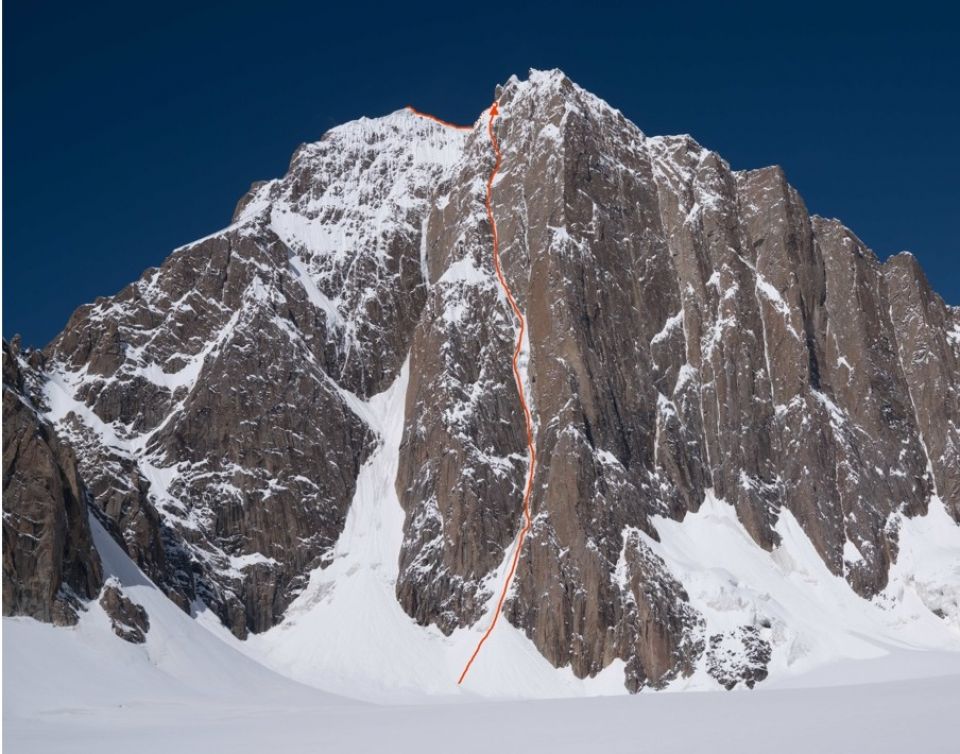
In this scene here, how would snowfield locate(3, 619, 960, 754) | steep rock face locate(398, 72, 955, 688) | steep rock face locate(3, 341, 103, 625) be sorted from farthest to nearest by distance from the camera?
steep rock face locate(398, 72, 955, 688) < steep rock face locate(3, 341, 103, 625) < snowfield locate(3, 619, 960, 754)

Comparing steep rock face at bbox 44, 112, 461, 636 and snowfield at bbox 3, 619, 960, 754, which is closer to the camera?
snowfield at bbox 3, 619, 960, 754

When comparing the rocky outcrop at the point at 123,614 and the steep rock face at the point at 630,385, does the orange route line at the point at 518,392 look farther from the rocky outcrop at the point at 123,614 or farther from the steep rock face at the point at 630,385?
the rocky outcrop at the point at 123,614

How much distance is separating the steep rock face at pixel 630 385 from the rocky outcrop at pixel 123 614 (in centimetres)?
2711

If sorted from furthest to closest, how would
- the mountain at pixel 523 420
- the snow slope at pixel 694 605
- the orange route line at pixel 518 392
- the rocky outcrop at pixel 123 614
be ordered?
the orange route line at pixel 518 392, the mountain at pixel 523 420, the snow slope at pixel 694 605, the rocky outcrop at pixel 123 614

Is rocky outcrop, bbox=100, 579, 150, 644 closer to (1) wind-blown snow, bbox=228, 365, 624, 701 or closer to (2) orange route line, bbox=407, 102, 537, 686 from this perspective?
(1) wind-blown snow, bbox=228, 365, 624, 701

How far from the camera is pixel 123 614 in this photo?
9406 cm

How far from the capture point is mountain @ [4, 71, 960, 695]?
10706cm

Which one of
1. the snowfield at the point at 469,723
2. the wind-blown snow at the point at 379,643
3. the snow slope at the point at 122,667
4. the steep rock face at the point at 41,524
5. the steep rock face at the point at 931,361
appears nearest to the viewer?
the snowfield at the point at 469,723

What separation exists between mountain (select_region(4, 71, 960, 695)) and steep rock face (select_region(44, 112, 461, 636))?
1.03ft

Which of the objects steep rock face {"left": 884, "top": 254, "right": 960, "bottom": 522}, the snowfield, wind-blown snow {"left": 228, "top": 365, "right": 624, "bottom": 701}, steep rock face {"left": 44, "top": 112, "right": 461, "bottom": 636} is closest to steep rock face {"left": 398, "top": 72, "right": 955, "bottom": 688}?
steep rock face {"left": 884, "top": 254, "right": 960, "bottom": 522}

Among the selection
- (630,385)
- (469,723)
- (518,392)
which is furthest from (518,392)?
(469,723)

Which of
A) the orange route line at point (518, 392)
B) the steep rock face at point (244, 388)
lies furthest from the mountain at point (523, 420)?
the orange route line at point (518, 392)

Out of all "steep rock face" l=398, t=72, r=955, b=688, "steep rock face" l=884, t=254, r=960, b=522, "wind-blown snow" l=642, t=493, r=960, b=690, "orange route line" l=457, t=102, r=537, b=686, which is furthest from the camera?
"steep rock face" l=884, t=254, r=960, b=522

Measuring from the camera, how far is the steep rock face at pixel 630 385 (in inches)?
4365
